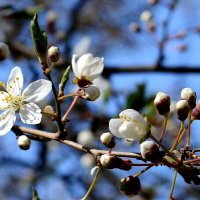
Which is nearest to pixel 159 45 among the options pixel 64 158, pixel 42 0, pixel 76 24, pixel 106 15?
pixel 64 158

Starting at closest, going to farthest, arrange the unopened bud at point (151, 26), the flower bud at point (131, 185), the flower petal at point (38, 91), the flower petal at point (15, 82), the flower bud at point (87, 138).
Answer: the flower bud at point (131, 185), the flower petal at point (38, 91), the flower petal at point (15, 82), the unopened bud at point (151, 26), the flower bud at point (87, 138)

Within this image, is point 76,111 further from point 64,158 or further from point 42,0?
point 42,0

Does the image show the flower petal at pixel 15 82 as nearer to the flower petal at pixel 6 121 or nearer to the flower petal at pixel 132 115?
the flower petal at pixel 6 121

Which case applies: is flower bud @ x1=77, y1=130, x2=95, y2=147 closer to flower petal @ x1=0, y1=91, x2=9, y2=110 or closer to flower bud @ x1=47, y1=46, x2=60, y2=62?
flower petal @ x1=0, y1=91, x2=9, y2=110

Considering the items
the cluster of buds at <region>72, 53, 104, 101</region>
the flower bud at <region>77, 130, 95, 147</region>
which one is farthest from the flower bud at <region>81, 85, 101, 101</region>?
the flower bud at <region>77, 130, 95, 147</region>

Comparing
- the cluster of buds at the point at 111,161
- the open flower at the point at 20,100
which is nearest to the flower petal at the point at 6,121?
the open flower at the point at 20,100
